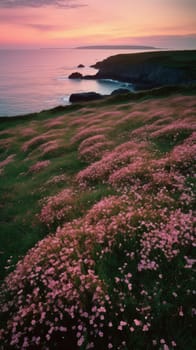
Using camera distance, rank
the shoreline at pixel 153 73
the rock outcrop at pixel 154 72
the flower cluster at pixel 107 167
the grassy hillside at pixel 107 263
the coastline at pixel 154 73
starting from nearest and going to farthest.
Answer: the grassy hillside at pixel 107 263 → the flower cluster at pixel 107 167 → the shoreline at pixel 153 73 → the coastline at pixel 154 73 → the rock outcrop at pixel 154 72

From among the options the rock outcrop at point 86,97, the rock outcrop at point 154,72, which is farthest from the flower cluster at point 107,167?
the rock outcrop at point 154,72

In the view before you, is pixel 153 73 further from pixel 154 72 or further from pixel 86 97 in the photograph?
pixel 86 97

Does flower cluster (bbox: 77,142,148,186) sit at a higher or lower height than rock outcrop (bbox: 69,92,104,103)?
higher

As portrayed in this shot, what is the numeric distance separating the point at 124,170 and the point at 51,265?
255 inches

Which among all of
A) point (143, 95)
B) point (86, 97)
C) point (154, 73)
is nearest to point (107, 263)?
point (143, 95)

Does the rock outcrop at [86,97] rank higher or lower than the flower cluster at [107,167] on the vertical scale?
lower

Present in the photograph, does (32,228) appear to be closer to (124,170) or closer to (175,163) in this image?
(124,170)

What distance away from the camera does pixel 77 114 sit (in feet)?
148

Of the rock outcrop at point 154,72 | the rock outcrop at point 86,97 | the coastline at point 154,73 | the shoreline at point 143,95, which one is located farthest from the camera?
the rock outcrop at point 154,72

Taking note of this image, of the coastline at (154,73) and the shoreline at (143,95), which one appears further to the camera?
the coastline at (154,73)

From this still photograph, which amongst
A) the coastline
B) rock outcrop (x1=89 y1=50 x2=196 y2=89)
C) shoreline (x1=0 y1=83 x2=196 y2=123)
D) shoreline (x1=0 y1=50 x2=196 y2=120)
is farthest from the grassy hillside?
rock outcrop (x1=89 y1=50 x2=196 y2=89)

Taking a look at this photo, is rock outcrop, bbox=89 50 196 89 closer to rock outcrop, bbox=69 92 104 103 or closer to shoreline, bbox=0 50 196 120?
shoreline, bbox=0 50 196 120

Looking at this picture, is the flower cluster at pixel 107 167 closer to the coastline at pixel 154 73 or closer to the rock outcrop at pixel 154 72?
the coastline at pixel 154 73

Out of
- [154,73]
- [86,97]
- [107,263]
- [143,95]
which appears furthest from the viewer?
[154,73]
